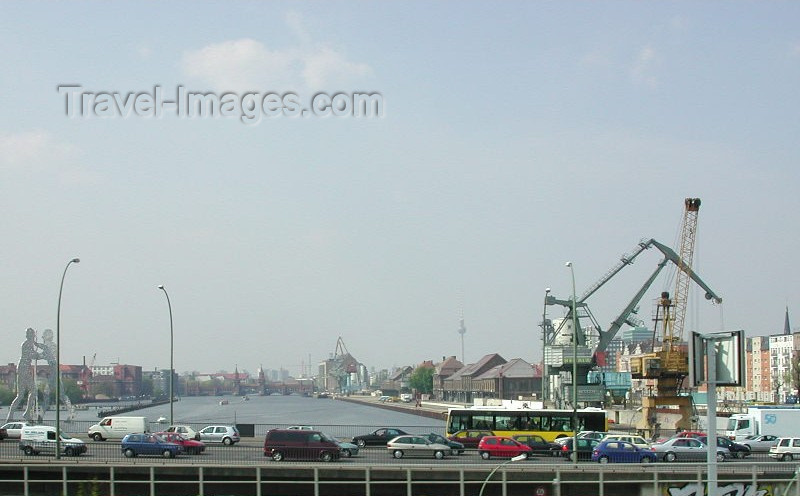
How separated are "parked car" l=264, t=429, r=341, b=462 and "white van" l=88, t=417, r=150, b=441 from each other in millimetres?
18864

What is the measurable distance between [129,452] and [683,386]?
6468 cm

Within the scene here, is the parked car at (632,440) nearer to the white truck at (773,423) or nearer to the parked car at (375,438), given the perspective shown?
the parked car at (375,438)

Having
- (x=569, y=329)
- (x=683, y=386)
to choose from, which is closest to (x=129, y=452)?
(x=683, y=386)

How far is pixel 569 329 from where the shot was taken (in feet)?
372

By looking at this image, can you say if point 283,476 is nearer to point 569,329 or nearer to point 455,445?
point 455,445

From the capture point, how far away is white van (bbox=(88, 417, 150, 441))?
212ft

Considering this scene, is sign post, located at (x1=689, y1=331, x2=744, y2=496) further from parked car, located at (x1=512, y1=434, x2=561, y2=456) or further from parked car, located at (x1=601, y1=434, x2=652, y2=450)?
parked car, located at (x1=512, y1=434, x2=561, y2=456)

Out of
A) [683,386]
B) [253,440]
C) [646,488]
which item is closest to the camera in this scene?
[646,488]

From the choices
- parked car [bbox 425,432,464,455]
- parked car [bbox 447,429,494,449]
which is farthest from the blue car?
parked car [bbox 447,429,494,449]

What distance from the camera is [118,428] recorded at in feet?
214

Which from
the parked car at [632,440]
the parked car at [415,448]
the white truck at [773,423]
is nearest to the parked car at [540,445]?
the parked car at [632,440]

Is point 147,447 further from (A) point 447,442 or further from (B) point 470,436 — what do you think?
(B) point 470,436

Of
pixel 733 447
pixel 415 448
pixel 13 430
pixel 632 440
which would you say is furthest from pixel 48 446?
pixel 733 447

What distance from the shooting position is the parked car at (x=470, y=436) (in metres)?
60.9
